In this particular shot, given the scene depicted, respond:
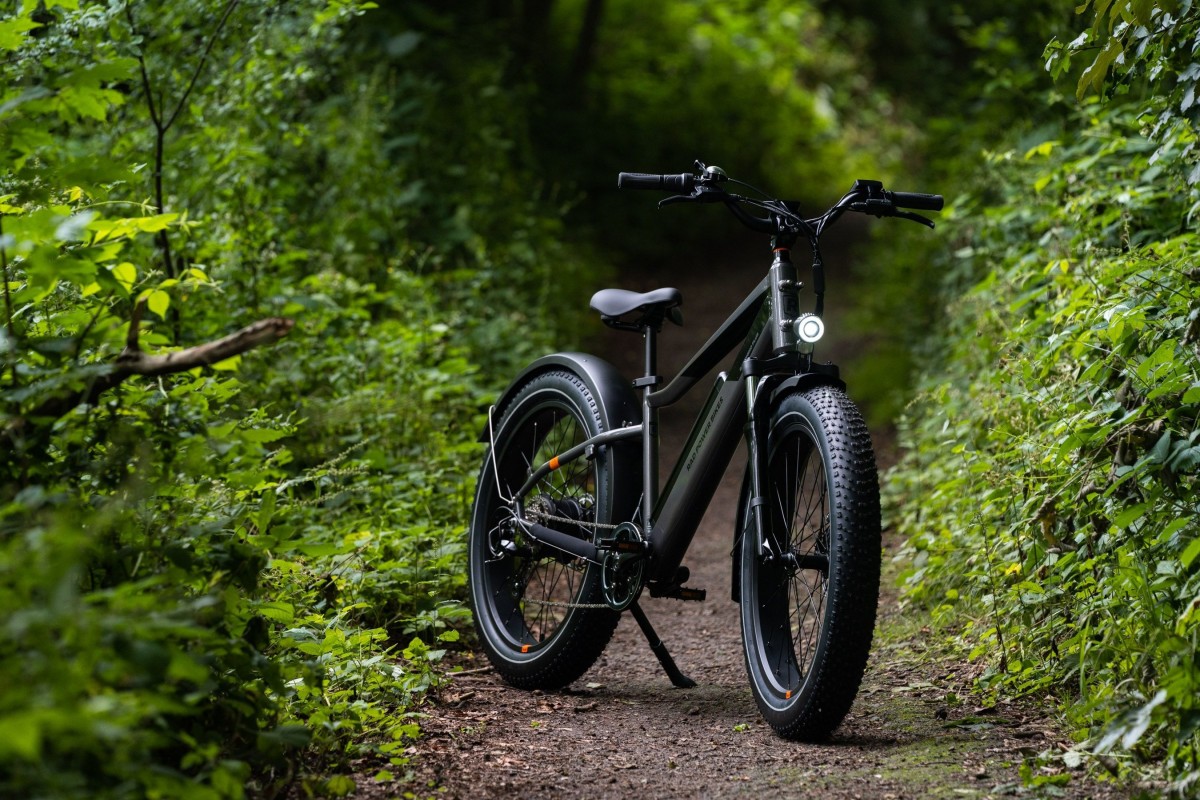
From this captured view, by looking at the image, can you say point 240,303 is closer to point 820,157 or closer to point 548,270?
point 548,270

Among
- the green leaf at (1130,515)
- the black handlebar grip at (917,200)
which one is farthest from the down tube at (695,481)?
the green leaf at (1130,515)

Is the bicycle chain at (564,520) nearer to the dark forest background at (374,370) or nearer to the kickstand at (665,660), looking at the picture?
the kickstand at (665,660)

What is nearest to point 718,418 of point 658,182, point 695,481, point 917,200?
point 695,481

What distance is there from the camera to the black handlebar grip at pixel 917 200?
11.7ft

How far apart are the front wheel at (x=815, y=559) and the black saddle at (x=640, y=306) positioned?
0.70 meters

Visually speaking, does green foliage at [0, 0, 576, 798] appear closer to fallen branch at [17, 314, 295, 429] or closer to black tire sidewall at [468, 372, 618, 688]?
fallen branch at [17, 314, 295, 429]

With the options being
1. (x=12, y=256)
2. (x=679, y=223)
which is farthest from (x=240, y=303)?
(x=679, y=223)

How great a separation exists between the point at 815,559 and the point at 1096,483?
104cm

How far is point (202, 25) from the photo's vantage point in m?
6.21

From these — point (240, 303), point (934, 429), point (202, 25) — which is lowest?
point (934, 429)

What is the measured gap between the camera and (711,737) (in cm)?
356

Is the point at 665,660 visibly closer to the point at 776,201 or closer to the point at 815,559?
the point at 815,559

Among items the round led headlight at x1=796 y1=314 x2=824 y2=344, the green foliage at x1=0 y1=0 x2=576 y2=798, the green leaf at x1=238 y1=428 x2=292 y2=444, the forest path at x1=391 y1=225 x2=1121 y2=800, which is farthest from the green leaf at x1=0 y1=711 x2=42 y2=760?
the round led headlight at x1=796 y1=314 x2=824 y2=344

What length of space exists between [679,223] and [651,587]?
10.6m
